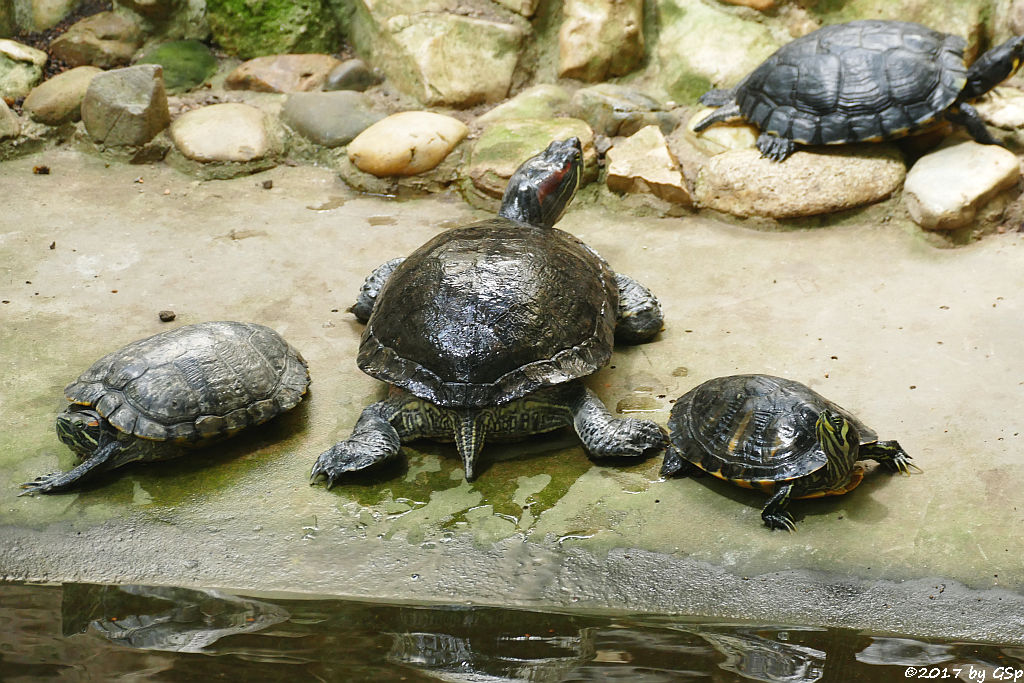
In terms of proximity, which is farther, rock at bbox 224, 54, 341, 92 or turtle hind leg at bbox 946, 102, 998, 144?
rock at bbox 224, 54, 341, 92

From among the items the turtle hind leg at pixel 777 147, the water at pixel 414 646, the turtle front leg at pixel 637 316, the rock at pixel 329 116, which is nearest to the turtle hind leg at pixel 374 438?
the water at pixel 414 646

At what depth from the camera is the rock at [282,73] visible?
761 centimetres

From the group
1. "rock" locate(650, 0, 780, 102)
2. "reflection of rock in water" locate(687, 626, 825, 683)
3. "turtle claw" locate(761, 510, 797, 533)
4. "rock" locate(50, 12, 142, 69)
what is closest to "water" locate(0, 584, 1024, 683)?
"reflection of rock in water" locate(687, 626, 825, 683)

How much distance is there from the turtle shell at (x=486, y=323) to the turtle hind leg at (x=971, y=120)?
3.17 meters

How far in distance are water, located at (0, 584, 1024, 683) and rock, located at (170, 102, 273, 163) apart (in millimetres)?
4508

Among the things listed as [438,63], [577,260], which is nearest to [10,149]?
[438,63]

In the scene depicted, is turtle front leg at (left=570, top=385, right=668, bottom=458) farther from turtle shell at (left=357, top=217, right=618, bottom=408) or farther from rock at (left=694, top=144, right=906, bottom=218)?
rock at (left=694, top=144, right=906, bottom=218)

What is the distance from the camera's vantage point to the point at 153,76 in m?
7.00

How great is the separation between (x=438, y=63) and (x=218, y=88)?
82.2 inches

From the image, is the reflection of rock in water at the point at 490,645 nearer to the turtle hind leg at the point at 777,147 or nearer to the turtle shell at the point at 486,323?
the turtle shell at the point at 486,323

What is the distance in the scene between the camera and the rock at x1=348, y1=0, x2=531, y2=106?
23.7ft

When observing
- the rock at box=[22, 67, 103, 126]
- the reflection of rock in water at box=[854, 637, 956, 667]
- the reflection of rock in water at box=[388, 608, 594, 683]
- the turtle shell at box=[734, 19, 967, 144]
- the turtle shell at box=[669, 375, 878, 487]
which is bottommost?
the rock at box=[22, 67, 103, 126]

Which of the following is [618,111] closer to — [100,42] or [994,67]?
[994,67]

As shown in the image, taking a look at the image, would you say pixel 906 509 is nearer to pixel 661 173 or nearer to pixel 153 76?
pixel 661 173
